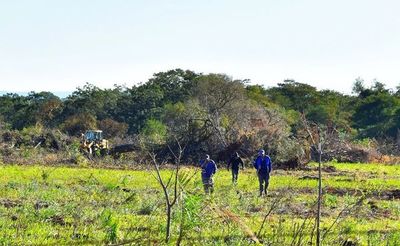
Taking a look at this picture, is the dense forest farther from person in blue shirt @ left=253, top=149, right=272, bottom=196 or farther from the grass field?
person in blue shirt @ left=253, top=149, right=272, bottom=196

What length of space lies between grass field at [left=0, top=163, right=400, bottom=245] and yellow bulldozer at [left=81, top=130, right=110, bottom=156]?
48.4ft

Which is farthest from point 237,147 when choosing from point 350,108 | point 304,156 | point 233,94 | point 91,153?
point 350,108

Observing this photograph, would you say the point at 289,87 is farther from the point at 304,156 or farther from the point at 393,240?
the point at 393,240

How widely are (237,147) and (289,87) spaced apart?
43.2 m

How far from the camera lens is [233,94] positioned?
6162 cm

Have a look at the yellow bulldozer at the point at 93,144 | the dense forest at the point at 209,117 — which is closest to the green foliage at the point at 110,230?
the dense forest at the point at 209,117

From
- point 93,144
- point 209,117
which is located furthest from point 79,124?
point 209,117

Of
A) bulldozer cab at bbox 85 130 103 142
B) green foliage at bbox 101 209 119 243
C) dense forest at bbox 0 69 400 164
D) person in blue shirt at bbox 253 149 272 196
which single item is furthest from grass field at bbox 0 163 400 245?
bulldozer cab at bbox 85 130 103 142

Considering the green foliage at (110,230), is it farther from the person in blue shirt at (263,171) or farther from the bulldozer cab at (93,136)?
the bulldozer cab at (93,136)

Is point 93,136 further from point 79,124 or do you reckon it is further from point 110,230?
point 110,230

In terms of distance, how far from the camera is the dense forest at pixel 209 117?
38688mm

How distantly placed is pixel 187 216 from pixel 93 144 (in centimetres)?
3638

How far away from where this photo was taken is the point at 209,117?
40.1m

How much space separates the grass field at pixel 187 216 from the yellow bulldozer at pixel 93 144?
14.8 metres
